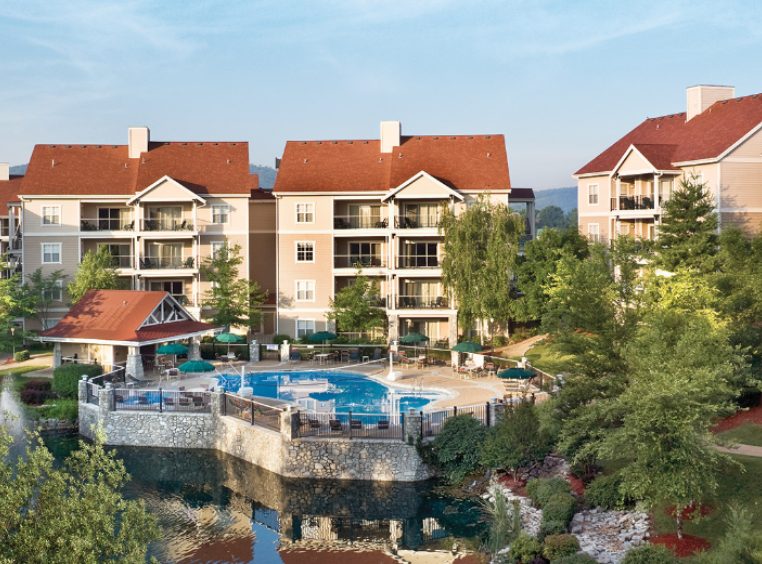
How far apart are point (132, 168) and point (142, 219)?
14.1ft

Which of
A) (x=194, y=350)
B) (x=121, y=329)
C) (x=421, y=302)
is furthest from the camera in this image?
(x=421, y=302)

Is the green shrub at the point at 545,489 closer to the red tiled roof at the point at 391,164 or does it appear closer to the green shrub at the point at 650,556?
the green shrub at the point at 650,556

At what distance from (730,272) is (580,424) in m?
12.4

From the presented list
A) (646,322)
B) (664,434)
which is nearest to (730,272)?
(646,322)

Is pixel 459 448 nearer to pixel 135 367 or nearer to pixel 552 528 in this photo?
→ pixel 552 528

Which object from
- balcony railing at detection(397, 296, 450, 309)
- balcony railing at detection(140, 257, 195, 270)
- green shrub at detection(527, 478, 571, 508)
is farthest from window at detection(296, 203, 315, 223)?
green shrub at detection(527, 478, 571, 508)

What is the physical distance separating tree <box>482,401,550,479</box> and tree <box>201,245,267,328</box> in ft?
77.3

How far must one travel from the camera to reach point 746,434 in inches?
1136

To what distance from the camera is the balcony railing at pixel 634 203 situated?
1981 inches

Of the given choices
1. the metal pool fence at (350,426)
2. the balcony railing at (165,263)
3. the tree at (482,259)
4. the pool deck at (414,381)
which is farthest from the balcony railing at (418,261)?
the metal pool fence at (350,426)

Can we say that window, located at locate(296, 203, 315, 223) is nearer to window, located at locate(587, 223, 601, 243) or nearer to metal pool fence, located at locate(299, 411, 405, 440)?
window, located at locate(587, 223, 601, 243)

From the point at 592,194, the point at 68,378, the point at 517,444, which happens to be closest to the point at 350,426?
the point at 517,444

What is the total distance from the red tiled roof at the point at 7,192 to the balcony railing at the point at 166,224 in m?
13.8

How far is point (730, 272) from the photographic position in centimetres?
3525
